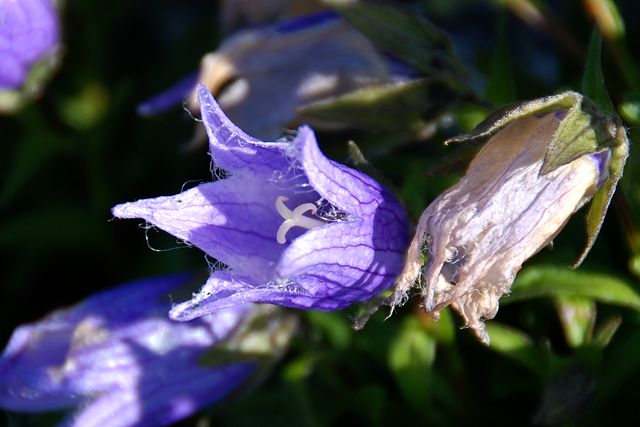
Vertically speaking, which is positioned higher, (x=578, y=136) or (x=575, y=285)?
(x=578, y=136)

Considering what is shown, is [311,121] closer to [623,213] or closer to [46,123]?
[623,213]

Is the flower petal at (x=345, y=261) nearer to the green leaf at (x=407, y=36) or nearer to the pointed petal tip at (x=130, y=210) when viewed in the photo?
the pointed petal tip at (x=130, y=210)

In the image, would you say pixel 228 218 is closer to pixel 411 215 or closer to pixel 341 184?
pixel 341 184

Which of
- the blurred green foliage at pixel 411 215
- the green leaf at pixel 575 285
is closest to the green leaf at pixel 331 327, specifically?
the blurred green foliage at pixel 411 215

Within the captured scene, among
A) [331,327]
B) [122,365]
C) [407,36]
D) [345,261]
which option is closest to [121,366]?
[122,365]

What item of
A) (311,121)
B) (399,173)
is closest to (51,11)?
(311,121)

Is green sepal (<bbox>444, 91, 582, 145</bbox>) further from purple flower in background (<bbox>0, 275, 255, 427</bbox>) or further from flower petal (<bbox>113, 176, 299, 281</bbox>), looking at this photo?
purple flower in background (<bbox>0, 275, 255, 427</bbox>)
